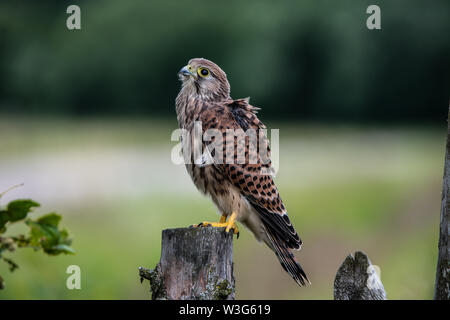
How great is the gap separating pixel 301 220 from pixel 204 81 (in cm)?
521

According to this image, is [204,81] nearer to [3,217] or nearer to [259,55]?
[3,217]

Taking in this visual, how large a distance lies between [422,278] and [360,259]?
201 cm

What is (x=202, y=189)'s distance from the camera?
12.2 ft

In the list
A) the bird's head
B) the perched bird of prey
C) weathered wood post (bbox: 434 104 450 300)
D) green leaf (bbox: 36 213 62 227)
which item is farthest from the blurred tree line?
green leaf (bbox: 36 213 62 227)

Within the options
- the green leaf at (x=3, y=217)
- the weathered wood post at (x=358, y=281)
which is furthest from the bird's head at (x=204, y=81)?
the green leaf at (x=3, y=217)

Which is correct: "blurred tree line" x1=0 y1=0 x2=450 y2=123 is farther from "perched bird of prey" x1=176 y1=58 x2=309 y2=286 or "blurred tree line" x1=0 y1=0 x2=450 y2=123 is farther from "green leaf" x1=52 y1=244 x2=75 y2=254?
"green leaf" x1=52 y1=244 x2=75 y2=254

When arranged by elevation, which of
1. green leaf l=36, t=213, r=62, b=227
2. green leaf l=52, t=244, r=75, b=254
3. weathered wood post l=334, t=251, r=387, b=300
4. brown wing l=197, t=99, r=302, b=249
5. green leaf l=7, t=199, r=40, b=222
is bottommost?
weathered wood post l=334, t=251, r=387, b=300

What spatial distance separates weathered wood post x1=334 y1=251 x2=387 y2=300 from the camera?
2.36 m

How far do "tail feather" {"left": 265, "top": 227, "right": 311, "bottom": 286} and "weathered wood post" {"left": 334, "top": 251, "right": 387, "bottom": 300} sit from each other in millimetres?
749

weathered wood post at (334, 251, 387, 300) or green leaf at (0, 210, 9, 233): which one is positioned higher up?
green leaf at (0, 210, 9, 233)

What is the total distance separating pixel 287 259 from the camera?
336 cm

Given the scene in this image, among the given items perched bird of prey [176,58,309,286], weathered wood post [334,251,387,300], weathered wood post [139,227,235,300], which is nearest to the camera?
weathered wood post [334,251,387,300]
